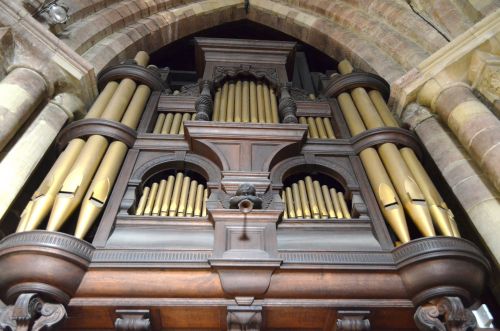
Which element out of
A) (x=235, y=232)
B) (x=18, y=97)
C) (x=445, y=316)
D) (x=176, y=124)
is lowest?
(x=445, y=316)

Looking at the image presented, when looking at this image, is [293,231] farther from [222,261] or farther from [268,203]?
[222,261]

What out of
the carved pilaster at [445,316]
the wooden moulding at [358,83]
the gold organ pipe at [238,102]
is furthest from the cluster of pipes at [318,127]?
the carved pilaster at [445,316]

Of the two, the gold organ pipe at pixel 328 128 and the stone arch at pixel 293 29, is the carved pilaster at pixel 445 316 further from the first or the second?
the stone arch at pixel 293 29

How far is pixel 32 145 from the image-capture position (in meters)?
5.96

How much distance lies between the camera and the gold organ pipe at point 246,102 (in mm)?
7376

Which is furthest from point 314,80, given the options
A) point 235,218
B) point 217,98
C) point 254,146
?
point 235,218

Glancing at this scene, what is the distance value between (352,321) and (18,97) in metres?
5.06

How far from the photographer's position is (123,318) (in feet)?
13.6

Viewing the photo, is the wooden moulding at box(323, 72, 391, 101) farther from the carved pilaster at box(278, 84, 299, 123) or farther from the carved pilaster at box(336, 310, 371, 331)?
the carved pilaster at box(336, 310, 371, 331)

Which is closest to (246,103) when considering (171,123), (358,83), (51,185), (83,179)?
(171,123)

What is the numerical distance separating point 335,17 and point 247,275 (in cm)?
766

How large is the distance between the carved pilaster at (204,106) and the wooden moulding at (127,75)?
1.01 metres

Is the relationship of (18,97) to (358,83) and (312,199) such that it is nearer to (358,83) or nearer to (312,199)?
(312,199)

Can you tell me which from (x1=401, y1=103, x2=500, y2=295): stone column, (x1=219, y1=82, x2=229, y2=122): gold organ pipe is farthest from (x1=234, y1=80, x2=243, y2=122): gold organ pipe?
(x1=401, y1=103, x2=500, y2=295): stone column
